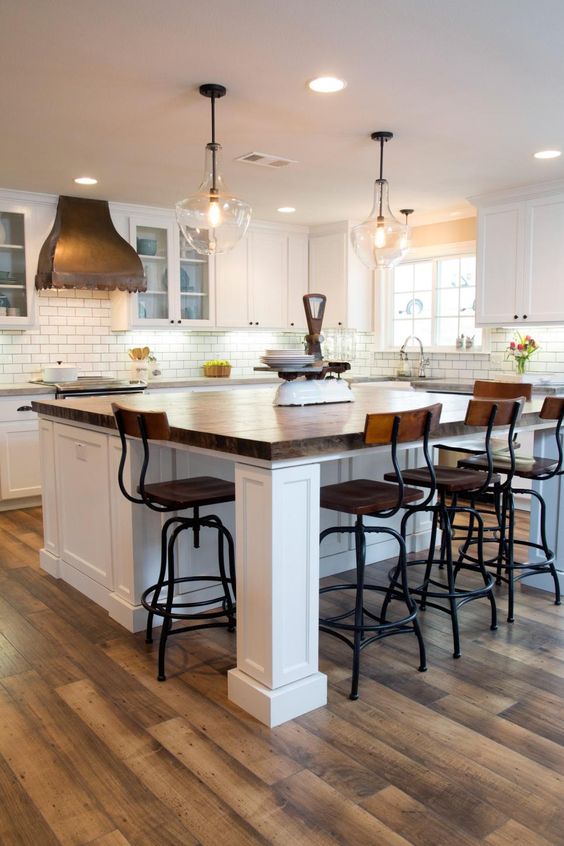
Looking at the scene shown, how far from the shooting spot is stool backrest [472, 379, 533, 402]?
3.63 meters

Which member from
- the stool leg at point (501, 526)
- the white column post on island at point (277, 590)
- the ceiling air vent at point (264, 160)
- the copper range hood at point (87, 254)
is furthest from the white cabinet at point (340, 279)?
the white column post on island at point (277, 590)

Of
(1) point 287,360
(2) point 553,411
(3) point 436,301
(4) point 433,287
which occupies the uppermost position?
(4) point 433,287

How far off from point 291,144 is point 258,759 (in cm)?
353

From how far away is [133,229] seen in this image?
607cm

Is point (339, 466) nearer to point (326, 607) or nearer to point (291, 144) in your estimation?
point (326, 607)

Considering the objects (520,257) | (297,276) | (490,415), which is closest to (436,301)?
(520,257)

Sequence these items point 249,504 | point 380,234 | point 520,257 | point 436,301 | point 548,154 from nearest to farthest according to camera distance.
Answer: point 249,504, point 380,234, point 548,154, point 520,257, point 436,301

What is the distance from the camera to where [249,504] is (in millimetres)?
2158

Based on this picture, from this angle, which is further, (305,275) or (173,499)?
(305,275)

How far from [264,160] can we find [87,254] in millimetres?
1785

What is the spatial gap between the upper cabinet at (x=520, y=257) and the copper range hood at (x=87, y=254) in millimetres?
2882

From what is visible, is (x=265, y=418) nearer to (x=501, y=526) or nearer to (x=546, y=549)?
(x=501, y=526)

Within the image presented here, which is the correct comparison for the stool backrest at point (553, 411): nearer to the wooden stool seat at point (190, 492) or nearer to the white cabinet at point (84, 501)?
the wooden stool seat at point (190, 492)

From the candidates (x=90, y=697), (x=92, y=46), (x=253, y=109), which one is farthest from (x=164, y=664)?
(x=253, y=109)
